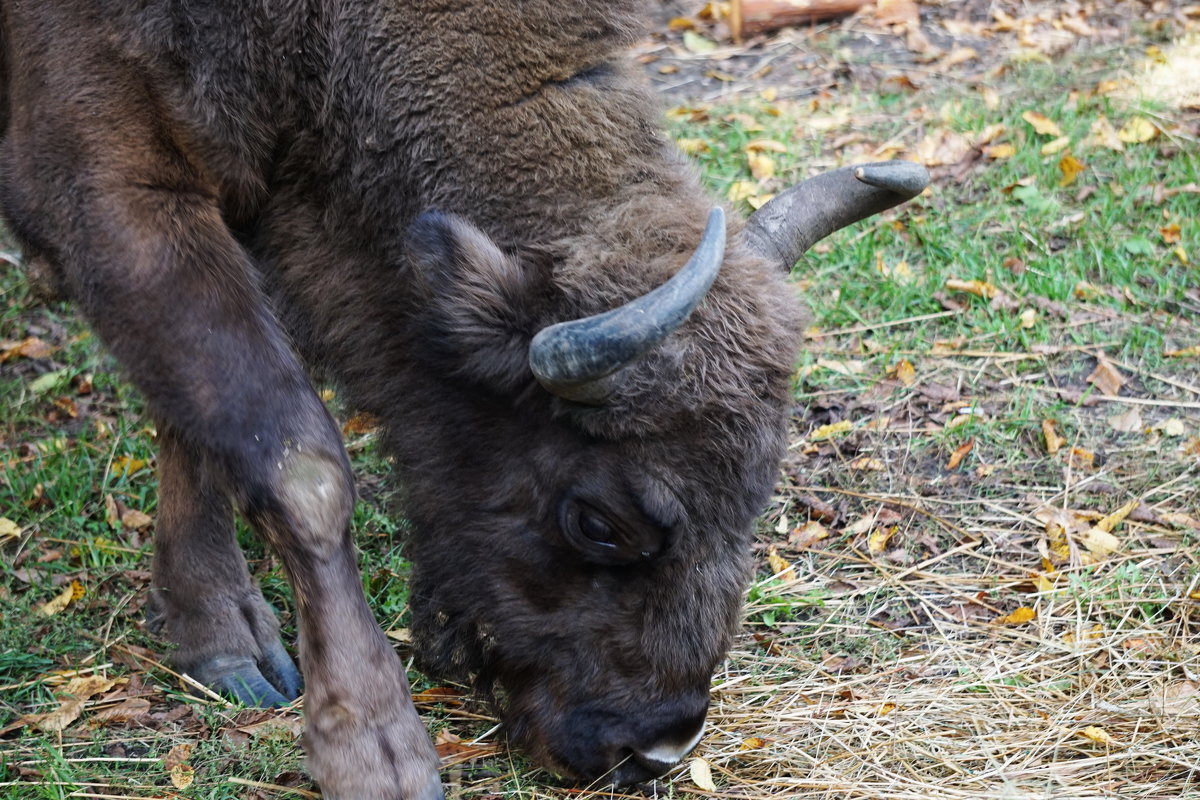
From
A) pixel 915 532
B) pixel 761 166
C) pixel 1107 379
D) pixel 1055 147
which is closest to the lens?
pixel 915 532

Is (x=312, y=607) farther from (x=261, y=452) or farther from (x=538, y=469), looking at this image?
(x=538, y=469)

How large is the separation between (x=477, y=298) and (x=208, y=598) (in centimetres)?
190

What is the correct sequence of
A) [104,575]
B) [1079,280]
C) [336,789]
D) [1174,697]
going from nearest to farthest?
1. [336,789]
2. [1174,697]
3. [104,575]
4. [1079,280]

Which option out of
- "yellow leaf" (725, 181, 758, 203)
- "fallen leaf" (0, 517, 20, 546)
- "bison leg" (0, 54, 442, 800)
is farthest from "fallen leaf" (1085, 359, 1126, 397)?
"fallen leaf" (0, 517, 20, 546)

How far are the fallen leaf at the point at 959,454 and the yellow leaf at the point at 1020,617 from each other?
1.03 m

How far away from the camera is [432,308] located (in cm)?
397

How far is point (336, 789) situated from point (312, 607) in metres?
0.56

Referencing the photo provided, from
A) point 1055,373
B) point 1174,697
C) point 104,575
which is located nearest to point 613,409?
point 1174,697

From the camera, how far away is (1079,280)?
6852 millimetres

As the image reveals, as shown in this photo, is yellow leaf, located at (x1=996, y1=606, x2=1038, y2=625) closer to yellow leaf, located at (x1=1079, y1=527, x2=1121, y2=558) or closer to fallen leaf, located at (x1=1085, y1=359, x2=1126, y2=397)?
yellow leaf, located at (x1=1079, y1=527, x2=1121, y2=558)

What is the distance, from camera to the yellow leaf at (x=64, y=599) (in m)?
4.97

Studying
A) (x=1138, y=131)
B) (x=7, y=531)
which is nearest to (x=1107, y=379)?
(x=1138, y=131)

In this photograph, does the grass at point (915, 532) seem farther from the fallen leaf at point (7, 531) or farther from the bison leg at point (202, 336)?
the bison leg at point (202, 336)

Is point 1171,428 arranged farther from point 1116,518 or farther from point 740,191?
point 740,191
